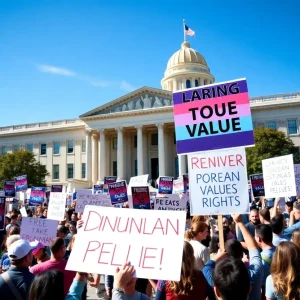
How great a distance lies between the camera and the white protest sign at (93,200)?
12.1m

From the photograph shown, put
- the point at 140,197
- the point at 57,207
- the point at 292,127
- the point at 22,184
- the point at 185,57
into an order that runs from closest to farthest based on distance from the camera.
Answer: the point at 57,207 < the point at 140,197 < the point at 22,184 < the point at 292,127 < the point at 185,57

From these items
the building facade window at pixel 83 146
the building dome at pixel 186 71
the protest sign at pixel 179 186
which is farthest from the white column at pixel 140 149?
the protest sign at pixel 179 186

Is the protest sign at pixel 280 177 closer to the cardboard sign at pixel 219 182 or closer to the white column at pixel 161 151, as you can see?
the cardboard sign at pixel 219 182

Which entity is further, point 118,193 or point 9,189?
point 9,189

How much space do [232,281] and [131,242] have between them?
0.89 m

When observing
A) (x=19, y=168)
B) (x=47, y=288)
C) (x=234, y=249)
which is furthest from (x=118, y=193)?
(x=19, y=168)

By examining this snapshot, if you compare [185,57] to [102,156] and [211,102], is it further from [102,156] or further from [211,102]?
[211,102]

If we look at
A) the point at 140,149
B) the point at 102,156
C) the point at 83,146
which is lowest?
the point at 102,156

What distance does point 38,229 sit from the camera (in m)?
7.64

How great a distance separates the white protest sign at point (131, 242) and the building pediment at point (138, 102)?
A: 51.9 m

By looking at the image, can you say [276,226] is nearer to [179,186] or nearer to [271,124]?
[179,186]

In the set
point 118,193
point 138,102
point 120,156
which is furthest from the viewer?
point 120,156

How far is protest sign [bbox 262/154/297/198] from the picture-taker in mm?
9344

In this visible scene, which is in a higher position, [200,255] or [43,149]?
[43,149]
